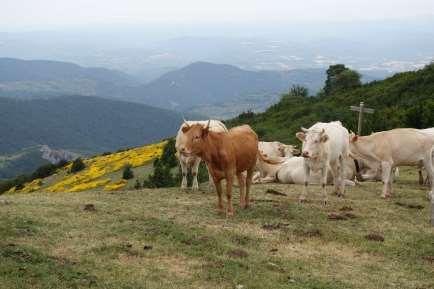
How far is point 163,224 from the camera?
14695mm

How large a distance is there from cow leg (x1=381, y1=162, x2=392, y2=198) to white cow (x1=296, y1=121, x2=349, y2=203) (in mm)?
1377

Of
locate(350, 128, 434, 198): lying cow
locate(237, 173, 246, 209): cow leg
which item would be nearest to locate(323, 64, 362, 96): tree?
locate(350, 128, 434, 198): lying cow

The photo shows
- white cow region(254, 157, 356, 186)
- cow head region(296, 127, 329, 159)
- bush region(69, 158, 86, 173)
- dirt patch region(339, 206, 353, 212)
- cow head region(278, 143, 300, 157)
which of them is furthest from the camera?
bush region(69, 158, 86, 173)

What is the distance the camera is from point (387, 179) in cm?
2047

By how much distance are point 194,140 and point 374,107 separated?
140ft

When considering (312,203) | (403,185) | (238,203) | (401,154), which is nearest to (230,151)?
(238,203)

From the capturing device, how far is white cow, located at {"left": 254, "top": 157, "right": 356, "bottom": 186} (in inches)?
967

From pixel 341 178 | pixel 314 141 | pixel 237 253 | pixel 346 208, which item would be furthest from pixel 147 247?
pixel 341 178

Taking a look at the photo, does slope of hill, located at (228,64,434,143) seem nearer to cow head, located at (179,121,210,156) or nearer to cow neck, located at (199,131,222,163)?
cow neck, located at (199,131,222,163)

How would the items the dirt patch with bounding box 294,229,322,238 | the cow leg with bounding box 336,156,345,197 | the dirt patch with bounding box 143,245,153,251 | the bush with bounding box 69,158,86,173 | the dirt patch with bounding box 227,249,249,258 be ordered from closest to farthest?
the dirt patch with bounding box 227,249,249,258 < the dirt patch with bounding box 143,245,153,251 < the dirt patch with bounding box 294,229,322,238 < the cow leg with bounding box 336,156,345,197 < the bush with bounding box 69,158,86,173

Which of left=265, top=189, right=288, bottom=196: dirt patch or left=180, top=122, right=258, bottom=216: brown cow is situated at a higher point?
left=180, top=122, right=258, bottom=216: brown cow

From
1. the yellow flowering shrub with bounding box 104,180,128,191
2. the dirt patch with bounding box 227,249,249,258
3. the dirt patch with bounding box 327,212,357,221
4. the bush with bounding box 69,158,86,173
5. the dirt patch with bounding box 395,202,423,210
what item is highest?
the dirt patch with bounding box 227,249,249,258

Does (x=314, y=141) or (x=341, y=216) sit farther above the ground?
(x=314, y=141)

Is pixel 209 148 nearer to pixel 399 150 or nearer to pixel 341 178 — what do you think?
pixel 341 178
